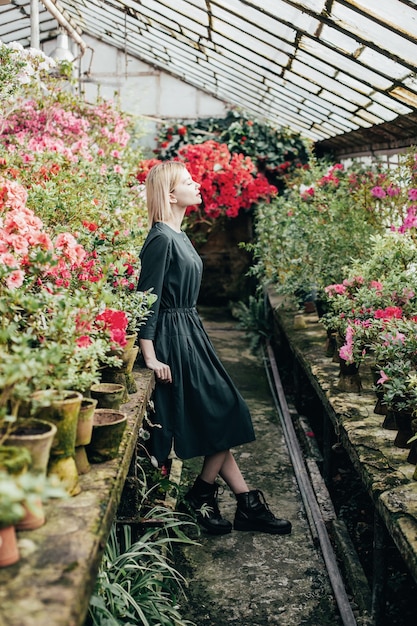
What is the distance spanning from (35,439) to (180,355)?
1.60 meters

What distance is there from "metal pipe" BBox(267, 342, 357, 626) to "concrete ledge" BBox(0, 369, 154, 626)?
1.29 m

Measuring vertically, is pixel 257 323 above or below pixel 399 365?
below

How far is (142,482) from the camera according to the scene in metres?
3.18

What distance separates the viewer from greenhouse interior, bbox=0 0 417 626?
64.8 inches

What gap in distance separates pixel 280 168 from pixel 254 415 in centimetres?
497

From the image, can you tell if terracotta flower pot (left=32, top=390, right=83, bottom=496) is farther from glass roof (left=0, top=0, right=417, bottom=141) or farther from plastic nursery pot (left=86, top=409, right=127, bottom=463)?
glass roof (left=0, top=0, right=417, bottom=141)

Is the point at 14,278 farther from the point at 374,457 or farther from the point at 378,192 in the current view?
the point at 378,192

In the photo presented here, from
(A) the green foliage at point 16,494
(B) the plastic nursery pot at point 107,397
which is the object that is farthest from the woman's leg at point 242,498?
(A) the green foliage at point 16,494

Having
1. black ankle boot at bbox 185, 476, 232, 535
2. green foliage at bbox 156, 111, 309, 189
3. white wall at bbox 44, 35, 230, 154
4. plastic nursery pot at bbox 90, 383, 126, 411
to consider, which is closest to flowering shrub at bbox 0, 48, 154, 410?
plastic nursery pot at bbox 90, 383, 126, 411

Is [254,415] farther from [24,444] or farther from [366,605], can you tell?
[24,444]

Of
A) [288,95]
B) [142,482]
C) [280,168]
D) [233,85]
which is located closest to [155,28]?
[233,85]

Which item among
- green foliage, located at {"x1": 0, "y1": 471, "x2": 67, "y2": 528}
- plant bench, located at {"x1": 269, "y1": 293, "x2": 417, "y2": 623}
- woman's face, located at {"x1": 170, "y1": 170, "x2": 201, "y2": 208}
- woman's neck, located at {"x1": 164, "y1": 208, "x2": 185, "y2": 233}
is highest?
woman's face, located at {"x1": 170, "y1": 170, "x2": 201, "y2": 208}

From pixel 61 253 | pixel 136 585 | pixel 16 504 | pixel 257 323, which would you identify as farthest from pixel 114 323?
pixel 257 323

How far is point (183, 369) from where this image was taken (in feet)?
10.0
